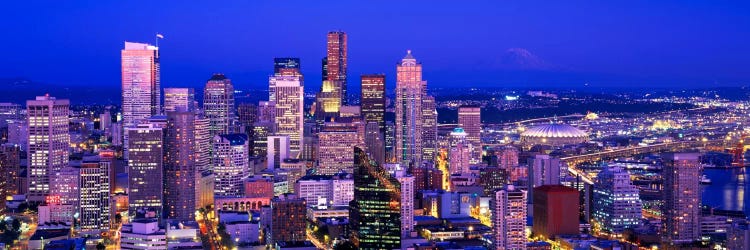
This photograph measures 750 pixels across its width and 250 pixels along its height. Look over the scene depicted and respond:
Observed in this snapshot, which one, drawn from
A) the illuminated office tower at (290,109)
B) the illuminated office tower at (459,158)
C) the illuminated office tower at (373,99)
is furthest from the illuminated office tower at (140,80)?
the illuminated office tower at (459,158)

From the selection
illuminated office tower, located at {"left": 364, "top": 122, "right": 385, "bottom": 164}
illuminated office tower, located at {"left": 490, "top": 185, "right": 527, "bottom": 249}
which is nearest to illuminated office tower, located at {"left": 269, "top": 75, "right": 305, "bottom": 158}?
illuminated office tower, located at {"left": 364, "top": 122, "right": 385, "bottom": 164}

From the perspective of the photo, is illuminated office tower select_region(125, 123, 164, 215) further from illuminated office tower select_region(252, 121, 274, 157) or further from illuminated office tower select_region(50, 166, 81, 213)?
illuminated office tower select_region(252, 121, 274, 157)

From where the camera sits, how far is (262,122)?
42.9 meters

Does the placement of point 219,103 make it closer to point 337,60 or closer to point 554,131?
point 337,60

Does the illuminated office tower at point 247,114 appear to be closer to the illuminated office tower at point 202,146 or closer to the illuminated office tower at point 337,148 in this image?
the illuminated office tower at point 337,148

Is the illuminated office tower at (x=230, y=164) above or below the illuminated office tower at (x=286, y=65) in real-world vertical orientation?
below

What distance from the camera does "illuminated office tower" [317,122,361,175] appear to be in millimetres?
38156

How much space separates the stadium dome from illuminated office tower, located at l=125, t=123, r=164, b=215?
23.0 meters

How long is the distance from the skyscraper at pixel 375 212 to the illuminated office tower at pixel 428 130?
17.5 metres

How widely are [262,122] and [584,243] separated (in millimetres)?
21108

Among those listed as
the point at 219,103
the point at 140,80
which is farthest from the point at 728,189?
the point at 140,80

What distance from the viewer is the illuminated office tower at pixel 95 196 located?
27.0 metres

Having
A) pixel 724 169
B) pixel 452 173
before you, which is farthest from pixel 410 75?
pixel 724 169

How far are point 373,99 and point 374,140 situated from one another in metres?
4.14
